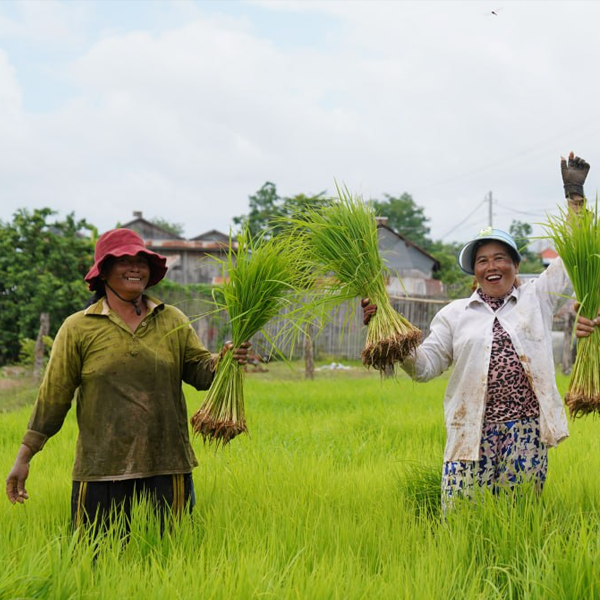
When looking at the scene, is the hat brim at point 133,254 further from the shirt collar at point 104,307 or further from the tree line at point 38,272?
the tree line at point 38,272

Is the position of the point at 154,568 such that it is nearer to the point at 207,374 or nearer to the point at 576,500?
the point at 207,374

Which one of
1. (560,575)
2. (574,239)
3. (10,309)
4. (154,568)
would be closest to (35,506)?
(154,568)

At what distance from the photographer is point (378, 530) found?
2.71m

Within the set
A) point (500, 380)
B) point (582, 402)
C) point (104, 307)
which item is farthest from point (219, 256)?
point (582, 402)

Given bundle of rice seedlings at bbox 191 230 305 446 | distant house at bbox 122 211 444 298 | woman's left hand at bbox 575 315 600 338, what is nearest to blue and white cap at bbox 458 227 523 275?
woman's left hand at bbox 575 315 600 338

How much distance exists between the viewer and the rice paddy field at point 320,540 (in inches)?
82.3

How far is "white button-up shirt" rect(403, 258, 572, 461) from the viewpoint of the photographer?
9.10 ft

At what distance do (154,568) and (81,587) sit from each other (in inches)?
9.1

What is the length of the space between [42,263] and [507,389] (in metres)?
12.2

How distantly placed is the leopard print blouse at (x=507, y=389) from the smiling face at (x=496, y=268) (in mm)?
203

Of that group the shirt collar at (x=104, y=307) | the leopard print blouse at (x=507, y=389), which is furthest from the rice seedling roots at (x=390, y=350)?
the shirt collar at (x=104, y=307)

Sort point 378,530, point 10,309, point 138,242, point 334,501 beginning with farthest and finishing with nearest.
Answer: point 10,309 → point 334,501 → point 138,242 → point 378,530

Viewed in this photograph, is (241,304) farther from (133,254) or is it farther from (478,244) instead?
(478,244)

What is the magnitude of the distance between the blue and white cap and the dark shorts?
5.12 feet
